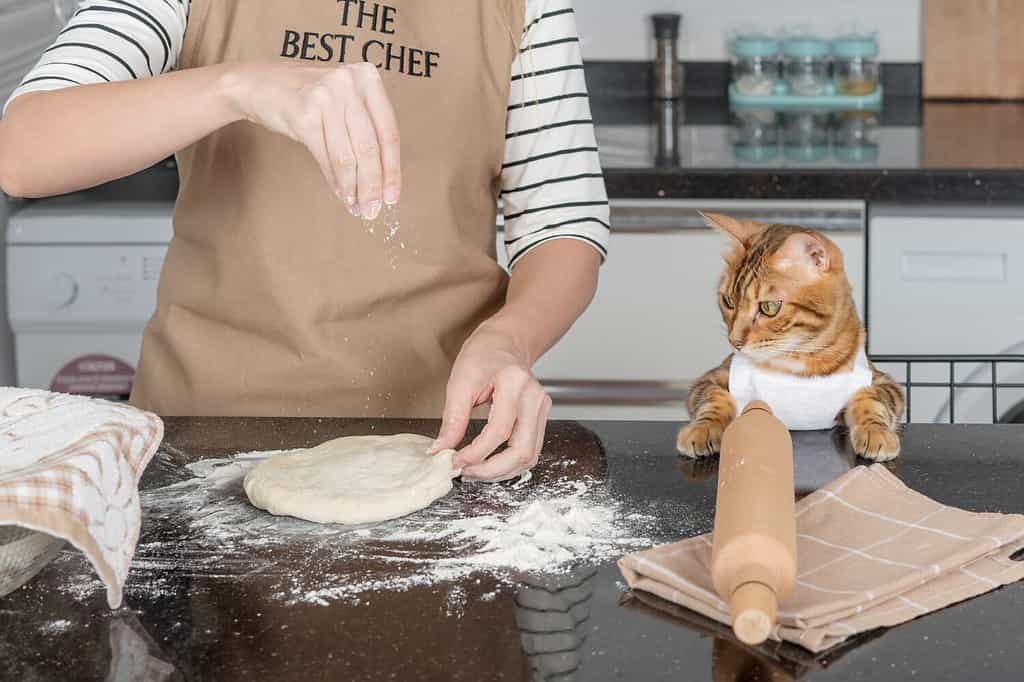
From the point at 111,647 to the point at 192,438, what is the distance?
419mm

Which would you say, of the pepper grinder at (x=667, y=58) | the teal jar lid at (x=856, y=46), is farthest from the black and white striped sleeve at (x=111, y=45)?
the teal jar lid at (x=856, y=46)

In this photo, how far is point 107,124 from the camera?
1130mm

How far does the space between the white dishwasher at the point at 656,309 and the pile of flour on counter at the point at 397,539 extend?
3.93ft

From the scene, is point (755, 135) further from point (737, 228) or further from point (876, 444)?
point (876, 444)

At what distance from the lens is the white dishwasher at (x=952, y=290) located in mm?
2152

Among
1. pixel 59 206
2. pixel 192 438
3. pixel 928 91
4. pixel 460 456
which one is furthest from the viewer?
pixel 928 91

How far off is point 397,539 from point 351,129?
0.30 metres

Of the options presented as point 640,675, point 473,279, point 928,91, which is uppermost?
point 928,91

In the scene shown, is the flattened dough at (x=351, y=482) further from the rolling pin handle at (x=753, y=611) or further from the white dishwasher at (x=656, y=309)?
the white dishwasher at (x=656, y=309)

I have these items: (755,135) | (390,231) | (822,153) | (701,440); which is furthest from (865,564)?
(755,135)

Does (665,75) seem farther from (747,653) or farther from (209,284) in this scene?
(747,653)

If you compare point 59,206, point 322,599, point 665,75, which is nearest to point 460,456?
point 322,599

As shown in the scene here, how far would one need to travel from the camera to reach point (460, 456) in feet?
3.55

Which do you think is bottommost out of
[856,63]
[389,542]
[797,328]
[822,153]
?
[389,542]
